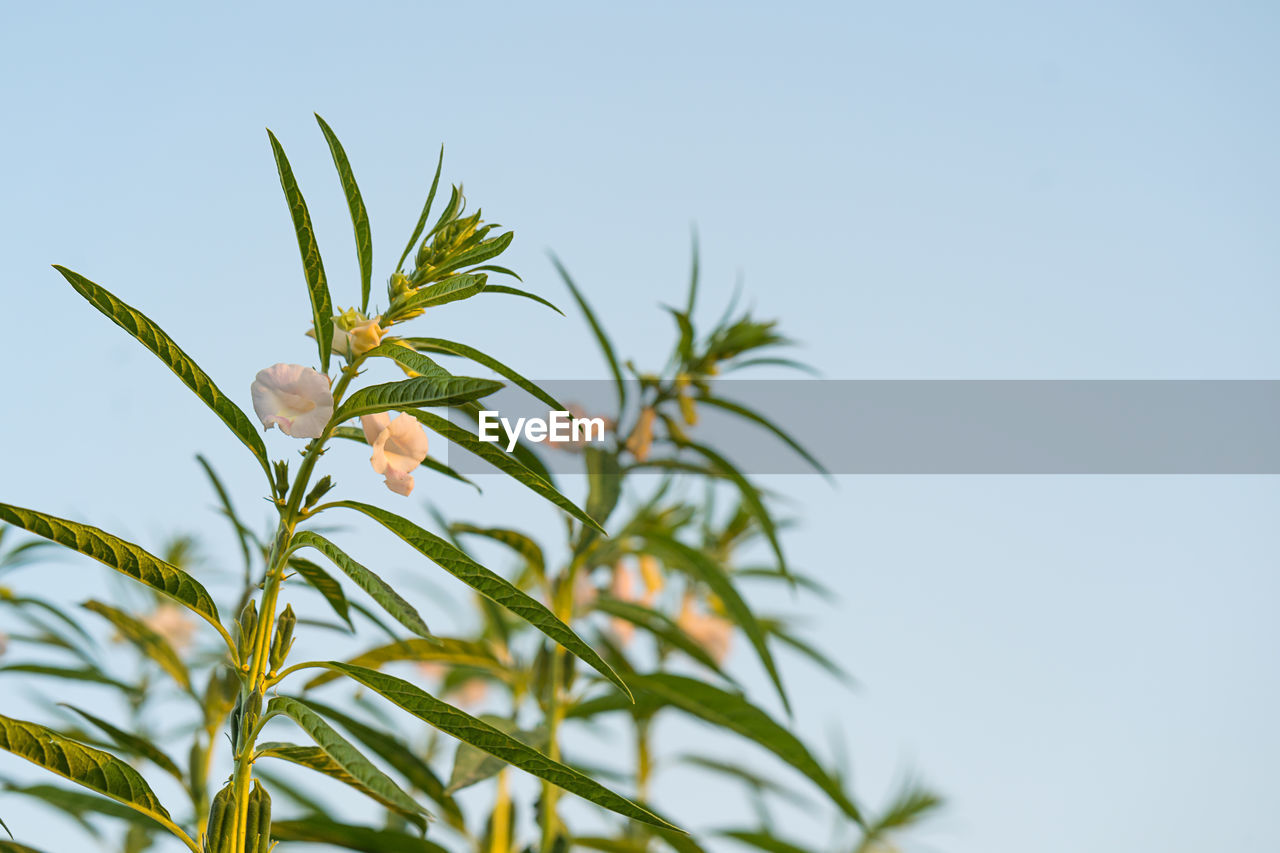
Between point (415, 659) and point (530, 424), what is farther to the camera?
point (415, 659)

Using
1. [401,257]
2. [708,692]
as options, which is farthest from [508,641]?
[401,257]

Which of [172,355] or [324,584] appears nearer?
[172,355]

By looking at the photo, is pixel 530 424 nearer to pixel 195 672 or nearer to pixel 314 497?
pixel 314 497

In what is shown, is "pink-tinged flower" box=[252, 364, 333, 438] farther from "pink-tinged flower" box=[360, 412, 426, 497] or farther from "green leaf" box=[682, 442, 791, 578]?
"green leaf" box=[682, 442, 791, 578]

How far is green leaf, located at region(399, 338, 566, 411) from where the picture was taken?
57cm

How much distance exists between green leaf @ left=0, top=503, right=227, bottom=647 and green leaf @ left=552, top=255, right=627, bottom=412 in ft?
2.50

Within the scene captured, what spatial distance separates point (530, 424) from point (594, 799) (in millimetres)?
397

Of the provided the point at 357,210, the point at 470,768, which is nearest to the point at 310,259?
the point at 357,210

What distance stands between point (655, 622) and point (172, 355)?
725mm

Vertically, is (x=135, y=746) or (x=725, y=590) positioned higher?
(x=725, y=590)

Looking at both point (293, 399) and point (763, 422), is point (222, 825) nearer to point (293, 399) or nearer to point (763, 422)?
point (293, 399)

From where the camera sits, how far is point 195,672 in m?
1.33

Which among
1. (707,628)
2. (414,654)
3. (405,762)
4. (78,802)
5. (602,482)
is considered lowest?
(78,802)

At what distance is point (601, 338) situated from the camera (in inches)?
50.0
